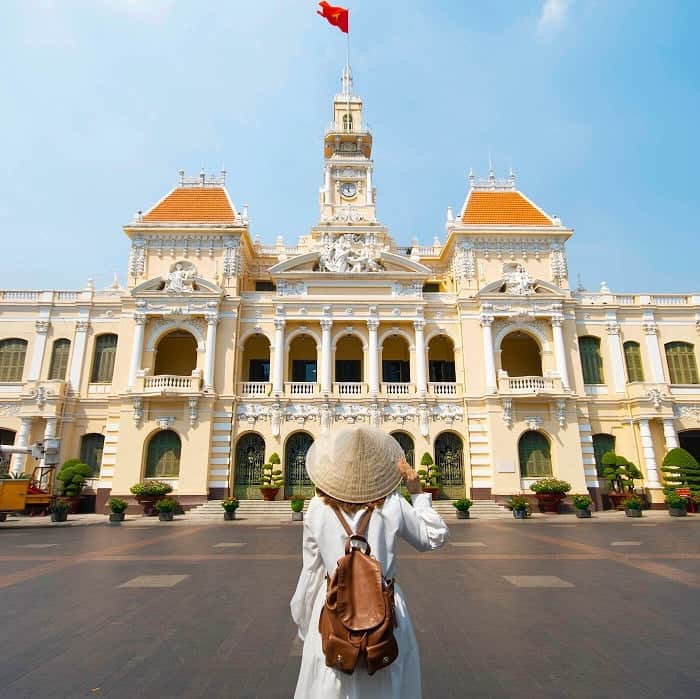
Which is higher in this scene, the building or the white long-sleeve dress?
the building

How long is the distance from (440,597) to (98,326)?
1050 inches

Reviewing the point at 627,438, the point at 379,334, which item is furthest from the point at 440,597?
the point at 627,438

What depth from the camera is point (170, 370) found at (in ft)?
94.0

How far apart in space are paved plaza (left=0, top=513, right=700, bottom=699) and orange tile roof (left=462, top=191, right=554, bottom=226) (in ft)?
69.6

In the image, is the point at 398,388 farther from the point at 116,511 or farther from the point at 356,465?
the point at 356,465

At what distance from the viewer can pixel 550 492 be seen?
23.4 meters

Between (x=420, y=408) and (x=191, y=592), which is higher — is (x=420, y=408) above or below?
above

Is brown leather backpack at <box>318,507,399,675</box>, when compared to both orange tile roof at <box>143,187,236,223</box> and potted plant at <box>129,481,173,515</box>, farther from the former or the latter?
orange tile roof at <box>143,187,236,223</box>

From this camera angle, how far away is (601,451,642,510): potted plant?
961 inches

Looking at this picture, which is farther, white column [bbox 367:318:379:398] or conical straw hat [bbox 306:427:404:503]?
white column [bbox 367:318:379:398]

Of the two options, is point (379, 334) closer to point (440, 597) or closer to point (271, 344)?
point (271, 344)

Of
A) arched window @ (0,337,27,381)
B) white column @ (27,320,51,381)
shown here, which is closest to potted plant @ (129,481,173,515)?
white column @ (27,320,51,381)

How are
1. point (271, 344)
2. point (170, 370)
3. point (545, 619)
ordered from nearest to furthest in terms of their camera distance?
point (545, 619)
point (271, 344)
point (170, 370)

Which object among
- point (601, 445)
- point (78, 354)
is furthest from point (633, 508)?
point (78, 354)
